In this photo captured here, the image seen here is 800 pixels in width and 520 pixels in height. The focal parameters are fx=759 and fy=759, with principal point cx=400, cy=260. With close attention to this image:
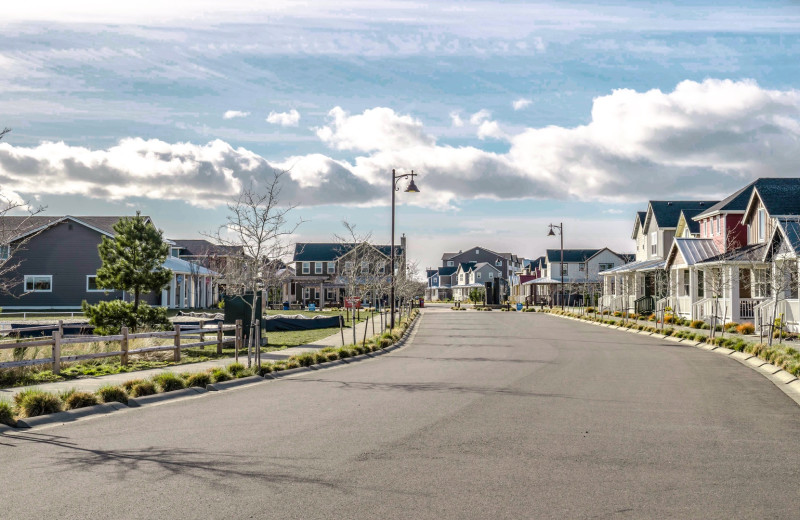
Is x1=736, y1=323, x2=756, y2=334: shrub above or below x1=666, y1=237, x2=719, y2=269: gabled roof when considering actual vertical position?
below

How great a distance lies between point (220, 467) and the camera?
7.92m

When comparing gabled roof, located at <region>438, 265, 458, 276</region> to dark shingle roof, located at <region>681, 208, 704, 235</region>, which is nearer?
dark shingle roof, located at <region>681, 208, 704, 235</region>

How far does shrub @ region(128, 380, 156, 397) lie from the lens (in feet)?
43.0

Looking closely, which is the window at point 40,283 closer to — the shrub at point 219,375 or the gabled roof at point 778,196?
the shrub at point 219,375

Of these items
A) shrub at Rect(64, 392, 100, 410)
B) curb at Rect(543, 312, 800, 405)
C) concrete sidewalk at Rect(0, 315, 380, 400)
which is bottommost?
curb at Rect(543, 312, 800, 405)

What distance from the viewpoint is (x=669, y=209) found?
54.6 metres

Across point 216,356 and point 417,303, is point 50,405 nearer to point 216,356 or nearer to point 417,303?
point 216,356

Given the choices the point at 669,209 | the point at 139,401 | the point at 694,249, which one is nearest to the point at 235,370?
the point at 139,401

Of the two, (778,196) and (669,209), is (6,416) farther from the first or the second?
(669,209)

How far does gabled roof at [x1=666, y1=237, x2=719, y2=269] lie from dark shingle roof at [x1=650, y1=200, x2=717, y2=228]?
36.8ft

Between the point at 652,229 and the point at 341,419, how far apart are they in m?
49.5

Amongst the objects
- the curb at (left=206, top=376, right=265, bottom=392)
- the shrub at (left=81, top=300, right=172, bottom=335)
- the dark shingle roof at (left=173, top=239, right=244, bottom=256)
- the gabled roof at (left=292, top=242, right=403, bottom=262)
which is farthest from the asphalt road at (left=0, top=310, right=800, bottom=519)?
the gabled roof at (left=292, top=242, right=403, bottom=262)

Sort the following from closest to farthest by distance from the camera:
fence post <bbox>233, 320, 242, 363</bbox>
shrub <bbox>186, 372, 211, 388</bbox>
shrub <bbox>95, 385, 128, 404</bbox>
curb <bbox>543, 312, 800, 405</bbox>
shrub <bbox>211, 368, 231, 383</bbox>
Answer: shrub <bbox>95, 385, 128, 404</bbox>
shrub <bbox>186, 372, 211, 388</bbox>
curb <bbox>543, 312, 800, 405</bbox>
shrub <bbox>211, 368, 231, 383</bbox>
fence post <bbox>233, 320, 242, 363</bbox>

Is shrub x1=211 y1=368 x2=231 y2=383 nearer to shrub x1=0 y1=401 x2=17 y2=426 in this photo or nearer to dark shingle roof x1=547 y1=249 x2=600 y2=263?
shrub x1=0 y1=401 x2=17 y2=426
